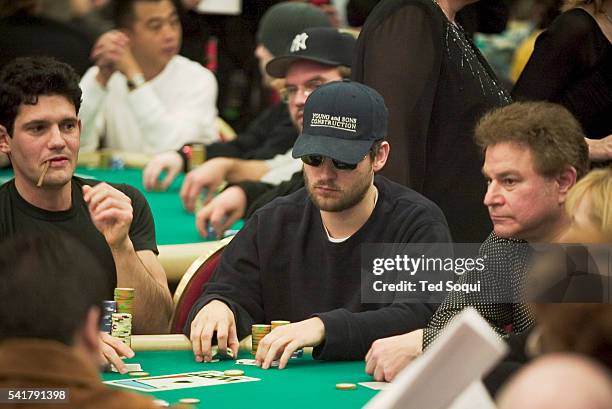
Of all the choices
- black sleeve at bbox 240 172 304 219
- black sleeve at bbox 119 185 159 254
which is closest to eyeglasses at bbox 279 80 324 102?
black sleeve at bbox 240 172 304 219

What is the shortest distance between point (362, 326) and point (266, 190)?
6.97 ft

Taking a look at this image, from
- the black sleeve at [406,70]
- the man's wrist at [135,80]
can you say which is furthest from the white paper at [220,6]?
the black sleeve at [406,70]

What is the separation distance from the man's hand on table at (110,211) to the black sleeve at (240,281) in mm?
303

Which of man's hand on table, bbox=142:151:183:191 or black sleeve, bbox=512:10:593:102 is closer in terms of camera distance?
black sleeve, bbox=512:10:593:102

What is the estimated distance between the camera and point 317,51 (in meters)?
4.81

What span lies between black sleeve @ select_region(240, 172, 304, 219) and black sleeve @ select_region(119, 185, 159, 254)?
1.61 feet

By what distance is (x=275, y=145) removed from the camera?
6.30m

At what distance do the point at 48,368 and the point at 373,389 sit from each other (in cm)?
138

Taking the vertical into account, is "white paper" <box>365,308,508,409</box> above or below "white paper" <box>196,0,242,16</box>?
below

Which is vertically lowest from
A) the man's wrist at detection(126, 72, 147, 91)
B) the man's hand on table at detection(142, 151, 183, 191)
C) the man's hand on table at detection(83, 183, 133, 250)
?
the man's hand on table at detection(83, 183, 133, 250)

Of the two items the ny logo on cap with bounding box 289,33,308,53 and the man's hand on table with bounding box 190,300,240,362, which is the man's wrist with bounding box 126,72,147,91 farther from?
the man's hand on table with bounding box 190,300,240,362

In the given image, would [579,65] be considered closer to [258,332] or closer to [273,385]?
[258,332]

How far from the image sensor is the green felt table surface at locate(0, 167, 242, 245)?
4.94m

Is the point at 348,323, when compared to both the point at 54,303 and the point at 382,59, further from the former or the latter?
the point at 54,303
